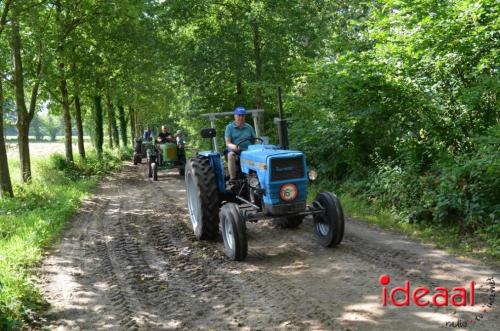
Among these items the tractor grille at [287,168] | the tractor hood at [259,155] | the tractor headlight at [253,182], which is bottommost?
the tractor headlight at [253,182]

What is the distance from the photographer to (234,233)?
211 inches

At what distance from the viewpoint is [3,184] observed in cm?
998

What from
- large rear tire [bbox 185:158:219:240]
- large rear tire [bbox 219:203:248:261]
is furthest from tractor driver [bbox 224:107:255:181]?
large rear tire [bbox 219:203:248:261]

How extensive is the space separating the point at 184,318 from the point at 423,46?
579cm

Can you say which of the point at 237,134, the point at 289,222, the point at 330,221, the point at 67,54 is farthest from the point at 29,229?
the point at 67,54

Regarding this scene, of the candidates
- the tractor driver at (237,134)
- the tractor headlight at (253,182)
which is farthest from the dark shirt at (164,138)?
the tractor headlight at (253,182)

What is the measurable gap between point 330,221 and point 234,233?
1291 mm

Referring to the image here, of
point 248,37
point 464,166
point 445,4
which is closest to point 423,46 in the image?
point 445,4

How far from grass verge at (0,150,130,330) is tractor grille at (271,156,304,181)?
299cm

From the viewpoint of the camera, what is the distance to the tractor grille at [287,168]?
5.61 meters

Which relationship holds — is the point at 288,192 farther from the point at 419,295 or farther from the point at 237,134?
the point at 419,295

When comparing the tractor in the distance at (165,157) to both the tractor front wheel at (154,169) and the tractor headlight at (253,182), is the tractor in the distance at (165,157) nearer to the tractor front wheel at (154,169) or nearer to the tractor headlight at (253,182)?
the tractor front wheel at (154,169)

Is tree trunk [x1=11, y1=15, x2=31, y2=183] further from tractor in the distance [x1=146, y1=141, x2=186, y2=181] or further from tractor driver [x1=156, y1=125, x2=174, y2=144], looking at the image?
tractor driver [x1=156, y1=125, x2=174, y2=144]

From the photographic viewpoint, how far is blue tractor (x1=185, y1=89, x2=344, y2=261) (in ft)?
18.3
